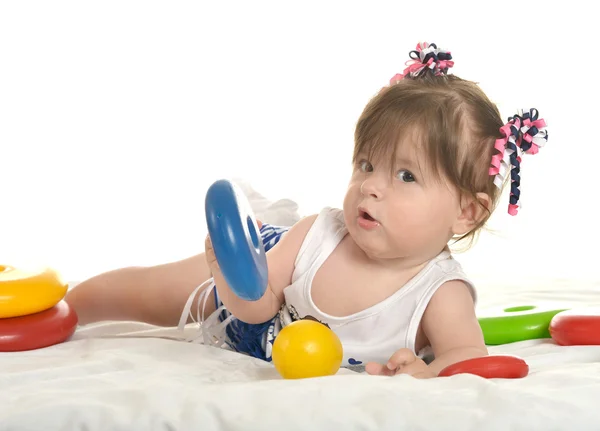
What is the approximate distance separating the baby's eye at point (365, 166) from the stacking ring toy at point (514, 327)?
0.41 metres

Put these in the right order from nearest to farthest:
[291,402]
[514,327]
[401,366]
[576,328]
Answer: [291,402] → [401,366] → [576,328] → [514,327]

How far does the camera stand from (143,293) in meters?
1.75

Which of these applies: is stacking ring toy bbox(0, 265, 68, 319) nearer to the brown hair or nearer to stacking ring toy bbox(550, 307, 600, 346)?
the brown hair

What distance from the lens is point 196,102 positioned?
3.50m

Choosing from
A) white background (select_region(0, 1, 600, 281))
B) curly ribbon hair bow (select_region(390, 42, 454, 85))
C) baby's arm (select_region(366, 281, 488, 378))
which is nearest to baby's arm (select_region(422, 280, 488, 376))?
baby's arm (select_region(366, 281, 488, 378))

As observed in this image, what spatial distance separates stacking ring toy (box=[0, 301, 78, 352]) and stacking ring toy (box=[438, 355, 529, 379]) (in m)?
0.67

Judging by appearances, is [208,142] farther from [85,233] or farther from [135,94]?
[85,233]

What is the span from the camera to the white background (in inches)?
132

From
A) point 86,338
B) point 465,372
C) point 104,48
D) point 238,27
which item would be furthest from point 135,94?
point 465,372

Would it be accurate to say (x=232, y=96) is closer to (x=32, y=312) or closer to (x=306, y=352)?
(x=32, y=312)

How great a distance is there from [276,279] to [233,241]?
0.36 m

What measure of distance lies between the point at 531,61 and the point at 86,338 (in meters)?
2.29

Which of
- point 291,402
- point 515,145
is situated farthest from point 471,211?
point 291,402

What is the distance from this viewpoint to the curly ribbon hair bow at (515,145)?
1.48 metres
